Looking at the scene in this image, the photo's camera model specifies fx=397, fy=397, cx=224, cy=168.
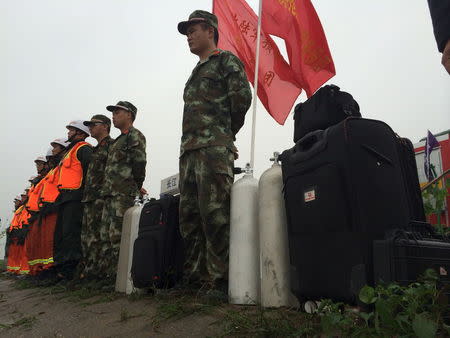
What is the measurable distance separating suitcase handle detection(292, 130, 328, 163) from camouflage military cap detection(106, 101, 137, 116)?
3.55 m

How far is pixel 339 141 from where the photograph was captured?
6.52 ft

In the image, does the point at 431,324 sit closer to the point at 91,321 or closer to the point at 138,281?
the point at 91,321

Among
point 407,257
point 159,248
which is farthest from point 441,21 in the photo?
point 159,248

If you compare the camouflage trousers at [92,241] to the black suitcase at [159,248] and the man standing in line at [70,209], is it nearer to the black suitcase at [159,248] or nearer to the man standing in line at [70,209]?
the man standing in line at [70,209]

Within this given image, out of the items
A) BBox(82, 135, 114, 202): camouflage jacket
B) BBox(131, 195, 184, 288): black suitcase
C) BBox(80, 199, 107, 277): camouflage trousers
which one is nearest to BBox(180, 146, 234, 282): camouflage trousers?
BBox(131, 195, 184, 288): black suitcase

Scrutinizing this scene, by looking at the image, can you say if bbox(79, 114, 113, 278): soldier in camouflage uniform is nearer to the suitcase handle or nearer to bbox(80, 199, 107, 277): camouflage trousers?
bbox(80, 199, 107, 277): camouflage trousers

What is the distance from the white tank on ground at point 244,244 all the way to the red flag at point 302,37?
3.12 m


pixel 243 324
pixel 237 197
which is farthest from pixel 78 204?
pixel 243 324

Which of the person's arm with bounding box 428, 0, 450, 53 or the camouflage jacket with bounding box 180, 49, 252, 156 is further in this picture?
the camouflage jacket with bounding box 180, 49, 252, 156

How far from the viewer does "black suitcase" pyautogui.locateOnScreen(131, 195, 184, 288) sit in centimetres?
340

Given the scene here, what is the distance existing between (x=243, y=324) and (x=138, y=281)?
5.71ft

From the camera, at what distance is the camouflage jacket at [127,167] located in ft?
16.2

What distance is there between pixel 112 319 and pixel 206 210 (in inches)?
40.0

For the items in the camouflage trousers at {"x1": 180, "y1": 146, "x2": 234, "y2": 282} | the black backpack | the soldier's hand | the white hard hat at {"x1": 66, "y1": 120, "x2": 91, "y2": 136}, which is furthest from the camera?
the white hard hat at {"x1": 66, "y1": 120, "x2": 91, "y2": 136}
